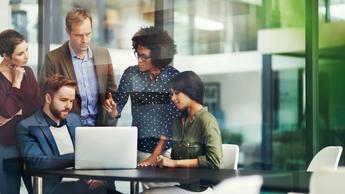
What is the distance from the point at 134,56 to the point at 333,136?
210 cm

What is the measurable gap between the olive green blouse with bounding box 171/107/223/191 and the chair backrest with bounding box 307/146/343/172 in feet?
2.77

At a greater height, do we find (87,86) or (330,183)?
(87,86)

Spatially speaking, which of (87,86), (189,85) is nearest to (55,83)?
(87,86)

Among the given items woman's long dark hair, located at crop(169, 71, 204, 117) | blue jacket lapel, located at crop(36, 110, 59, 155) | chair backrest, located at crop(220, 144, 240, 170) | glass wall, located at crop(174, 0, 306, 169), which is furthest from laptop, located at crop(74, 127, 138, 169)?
glass wall, located at crop(174, 0, 306, 169)

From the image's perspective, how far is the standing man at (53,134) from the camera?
506 centimetres

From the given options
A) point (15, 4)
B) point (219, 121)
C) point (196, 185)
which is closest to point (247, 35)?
point (219, 121)

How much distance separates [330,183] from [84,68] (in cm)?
276

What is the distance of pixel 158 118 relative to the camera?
5.52m

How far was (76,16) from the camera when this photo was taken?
5.31m

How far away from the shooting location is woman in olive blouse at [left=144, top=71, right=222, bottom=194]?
5.36 m

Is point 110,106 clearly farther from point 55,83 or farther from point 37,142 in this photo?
point 37,142

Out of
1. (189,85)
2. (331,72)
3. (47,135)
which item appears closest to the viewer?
(47,135)

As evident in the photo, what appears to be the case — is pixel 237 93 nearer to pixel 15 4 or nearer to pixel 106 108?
pixel 106 108

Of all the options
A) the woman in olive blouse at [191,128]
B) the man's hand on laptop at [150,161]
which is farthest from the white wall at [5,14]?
the man's hand on laptop at [150,161]
